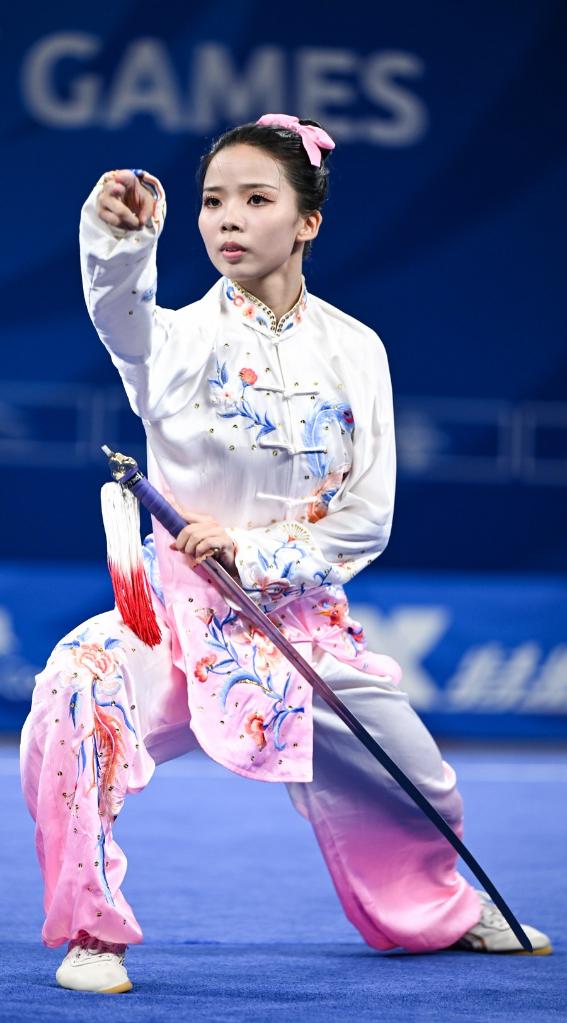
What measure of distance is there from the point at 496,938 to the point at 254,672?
757 millimetres

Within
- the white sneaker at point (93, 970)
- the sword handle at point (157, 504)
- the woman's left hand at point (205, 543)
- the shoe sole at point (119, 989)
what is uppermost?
the sword handle at point (157, 504)

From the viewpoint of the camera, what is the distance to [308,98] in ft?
23.0

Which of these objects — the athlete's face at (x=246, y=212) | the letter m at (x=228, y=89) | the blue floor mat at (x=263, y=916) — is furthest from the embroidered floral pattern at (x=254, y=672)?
the letter m at (x=228, y=89)

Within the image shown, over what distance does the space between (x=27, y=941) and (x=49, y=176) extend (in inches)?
183

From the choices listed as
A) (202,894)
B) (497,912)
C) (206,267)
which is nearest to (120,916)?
(497,912)

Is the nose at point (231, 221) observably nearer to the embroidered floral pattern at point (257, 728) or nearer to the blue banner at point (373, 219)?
the embroidered floral pattern at point (257, 728)

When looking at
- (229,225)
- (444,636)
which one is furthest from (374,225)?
(229,225)

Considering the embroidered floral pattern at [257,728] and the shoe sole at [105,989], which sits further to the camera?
the embroidered floral pattern at [257,728]

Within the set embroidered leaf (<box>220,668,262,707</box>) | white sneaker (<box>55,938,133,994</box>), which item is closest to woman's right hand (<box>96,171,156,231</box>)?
embroidered leaf (<box>220,668,262,707</box>)

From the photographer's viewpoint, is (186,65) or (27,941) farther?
(186,65)

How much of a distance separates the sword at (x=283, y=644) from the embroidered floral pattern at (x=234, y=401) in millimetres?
184

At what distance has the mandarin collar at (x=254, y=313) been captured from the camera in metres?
2.83

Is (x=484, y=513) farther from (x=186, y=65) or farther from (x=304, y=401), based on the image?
(x=304, y=401)

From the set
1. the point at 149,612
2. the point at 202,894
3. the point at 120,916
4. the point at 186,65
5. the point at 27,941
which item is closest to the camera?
the point at 120,916
